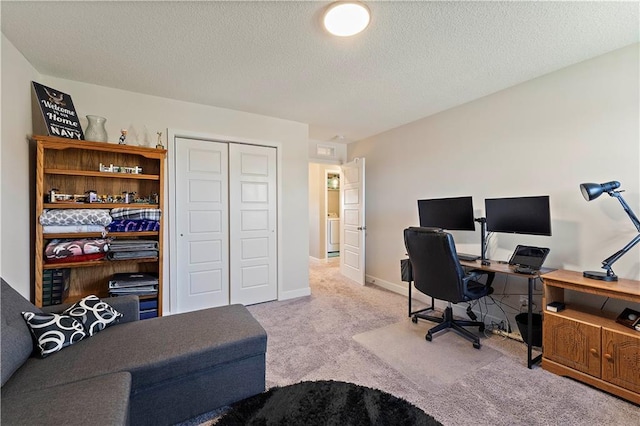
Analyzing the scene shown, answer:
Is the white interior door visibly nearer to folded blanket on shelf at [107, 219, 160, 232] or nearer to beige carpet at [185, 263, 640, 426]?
beige carpet at [185, 263, 640, 426]

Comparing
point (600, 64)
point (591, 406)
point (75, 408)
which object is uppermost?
point (600, 64)

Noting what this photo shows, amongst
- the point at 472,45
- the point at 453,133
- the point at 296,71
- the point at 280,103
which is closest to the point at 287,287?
the point at 280,103

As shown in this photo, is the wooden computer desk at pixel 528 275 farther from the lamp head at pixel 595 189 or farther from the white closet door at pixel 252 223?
the white closet door at pixel 252 223

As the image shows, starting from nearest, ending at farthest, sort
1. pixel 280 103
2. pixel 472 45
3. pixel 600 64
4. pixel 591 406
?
pixel 591 406 < pixel 472 45 < pixel 600 64 < pixel 280 103

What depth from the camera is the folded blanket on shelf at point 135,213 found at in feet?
7.97

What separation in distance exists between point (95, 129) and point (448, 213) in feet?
11.8

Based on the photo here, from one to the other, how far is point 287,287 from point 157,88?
108 inches

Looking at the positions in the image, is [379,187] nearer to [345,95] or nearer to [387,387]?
[345,95]

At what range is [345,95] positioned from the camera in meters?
2.80

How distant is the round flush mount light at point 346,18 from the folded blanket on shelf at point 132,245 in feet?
7.72

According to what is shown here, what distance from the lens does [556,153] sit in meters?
2.35

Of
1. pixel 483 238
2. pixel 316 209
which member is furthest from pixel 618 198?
pixel 316 209

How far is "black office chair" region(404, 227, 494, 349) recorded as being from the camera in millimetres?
2262

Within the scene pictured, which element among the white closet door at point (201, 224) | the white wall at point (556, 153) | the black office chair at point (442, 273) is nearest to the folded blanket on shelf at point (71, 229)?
the white closet door at point (201, 224)
